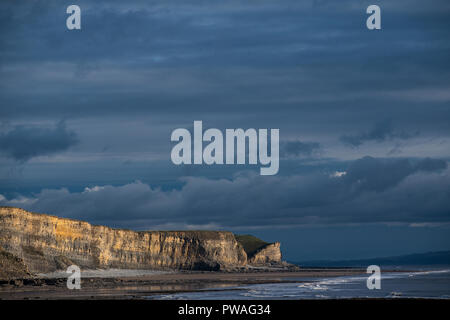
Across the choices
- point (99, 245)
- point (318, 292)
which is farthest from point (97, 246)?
point (318, 292)

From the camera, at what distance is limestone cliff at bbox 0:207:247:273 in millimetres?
109062

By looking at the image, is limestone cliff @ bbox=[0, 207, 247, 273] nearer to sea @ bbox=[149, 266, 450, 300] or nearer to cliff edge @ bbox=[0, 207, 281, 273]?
cliff edge @ bbox=[0, 207, 281, 273]

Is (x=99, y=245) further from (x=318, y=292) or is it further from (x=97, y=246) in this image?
(x=318, y=292)

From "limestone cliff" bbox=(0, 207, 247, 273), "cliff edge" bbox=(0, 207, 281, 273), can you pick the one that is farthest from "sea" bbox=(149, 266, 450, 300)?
"limestone cliff" bbox=(0, 207, 247, 273)

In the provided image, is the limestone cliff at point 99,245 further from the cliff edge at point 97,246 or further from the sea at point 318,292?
the sea at point 318,292

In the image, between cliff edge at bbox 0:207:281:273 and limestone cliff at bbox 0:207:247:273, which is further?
limestone cliff at bbox 0:207:247:273

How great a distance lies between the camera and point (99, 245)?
13875cm

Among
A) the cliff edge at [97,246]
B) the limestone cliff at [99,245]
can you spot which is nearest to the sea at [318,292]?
the cliff edge at [97,246]

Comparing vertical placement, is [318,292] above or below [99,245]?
below

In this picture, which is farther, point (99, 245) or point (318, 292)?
point (99, 245)

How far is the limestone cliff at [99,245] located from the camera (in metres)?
109

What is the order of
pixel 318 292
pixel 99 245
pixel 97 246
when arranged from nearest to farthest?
1. pixel 318 292
2. pixel 97 246
3. pixel 99 245
